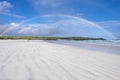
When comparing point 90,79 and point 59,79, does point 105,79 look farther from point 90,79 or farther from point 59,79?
point 59,79

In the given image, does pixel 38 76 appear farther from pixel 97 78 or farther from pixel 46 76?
pixel 97 78

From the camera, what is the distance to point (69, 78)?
328 cm

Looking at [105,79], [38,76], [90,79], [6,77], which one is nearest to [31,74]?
[38,76]

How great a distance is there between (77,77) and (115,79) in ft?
2.55

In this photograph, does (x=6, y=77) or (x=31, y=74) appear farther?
(x=31, y=74)

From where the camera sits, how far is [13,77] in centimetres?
334

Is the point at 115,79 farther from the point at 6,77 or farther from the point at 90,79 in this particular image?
the point at 6,77

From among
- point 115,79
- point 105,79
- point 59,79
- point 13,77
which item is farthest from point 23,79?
point 115,79

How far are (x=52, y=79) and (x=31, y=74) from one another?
0.63 m

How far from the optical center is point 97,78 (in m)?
3.34

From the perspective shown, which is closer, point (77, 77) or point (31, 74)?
point (77, 77)

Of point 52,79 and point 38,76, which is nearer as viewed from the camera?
point 52,79

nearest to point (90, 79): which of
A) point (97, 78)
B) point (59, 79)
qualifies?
point (97, 78)

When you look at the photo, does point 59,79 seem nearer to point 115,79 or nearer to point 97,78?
point 97,78
